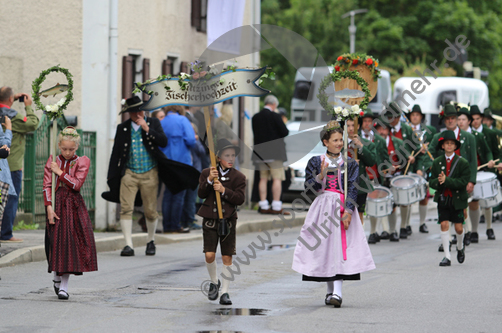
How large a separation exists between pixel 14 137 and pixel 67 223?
14.4ft

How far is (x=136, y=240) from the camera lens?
1417cm

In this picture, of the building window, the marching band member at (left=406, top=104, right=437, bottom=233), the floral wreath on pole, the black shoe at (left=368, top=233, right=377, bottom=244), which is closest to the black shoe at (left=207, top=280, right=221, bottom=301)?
the floral wreath on pole

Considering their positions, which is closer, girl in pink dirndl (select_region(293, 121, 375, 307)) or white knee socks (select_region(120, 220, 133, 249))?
girl in pink dirndl (select_region(293, 121, 375, 307))

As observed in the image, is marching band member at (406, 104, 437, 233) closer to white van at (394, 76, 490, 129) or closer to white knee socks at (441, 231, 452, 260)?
white knee socks at (441, 231, 452, 260)

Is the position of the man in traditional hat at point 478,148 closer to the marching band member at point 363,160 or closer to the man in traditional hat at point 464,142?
the man in traditional hat at point 464,142

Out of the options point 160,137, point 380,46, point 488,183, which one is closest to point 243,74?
point 160,137

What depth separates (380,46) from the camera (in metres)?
50.4

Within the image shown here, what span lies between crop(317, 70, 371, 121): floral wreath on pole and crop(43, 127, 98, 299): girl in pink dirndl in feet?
8.58

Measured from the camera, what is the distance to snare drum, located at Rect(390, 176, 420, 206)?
1484cm

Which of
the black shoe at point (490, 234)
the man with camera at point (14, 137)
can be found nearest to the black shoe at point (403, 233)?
the black shoe at point (490, 234)

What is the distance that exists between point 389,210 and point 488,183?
1731mm

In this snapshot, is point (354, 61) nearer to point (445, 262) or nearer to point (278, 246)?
point (445, 262)

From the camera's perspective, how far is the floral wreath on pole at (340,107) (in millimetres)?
9320

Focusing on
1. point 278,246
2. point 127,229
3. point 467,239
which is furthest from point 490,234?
point 127,229
